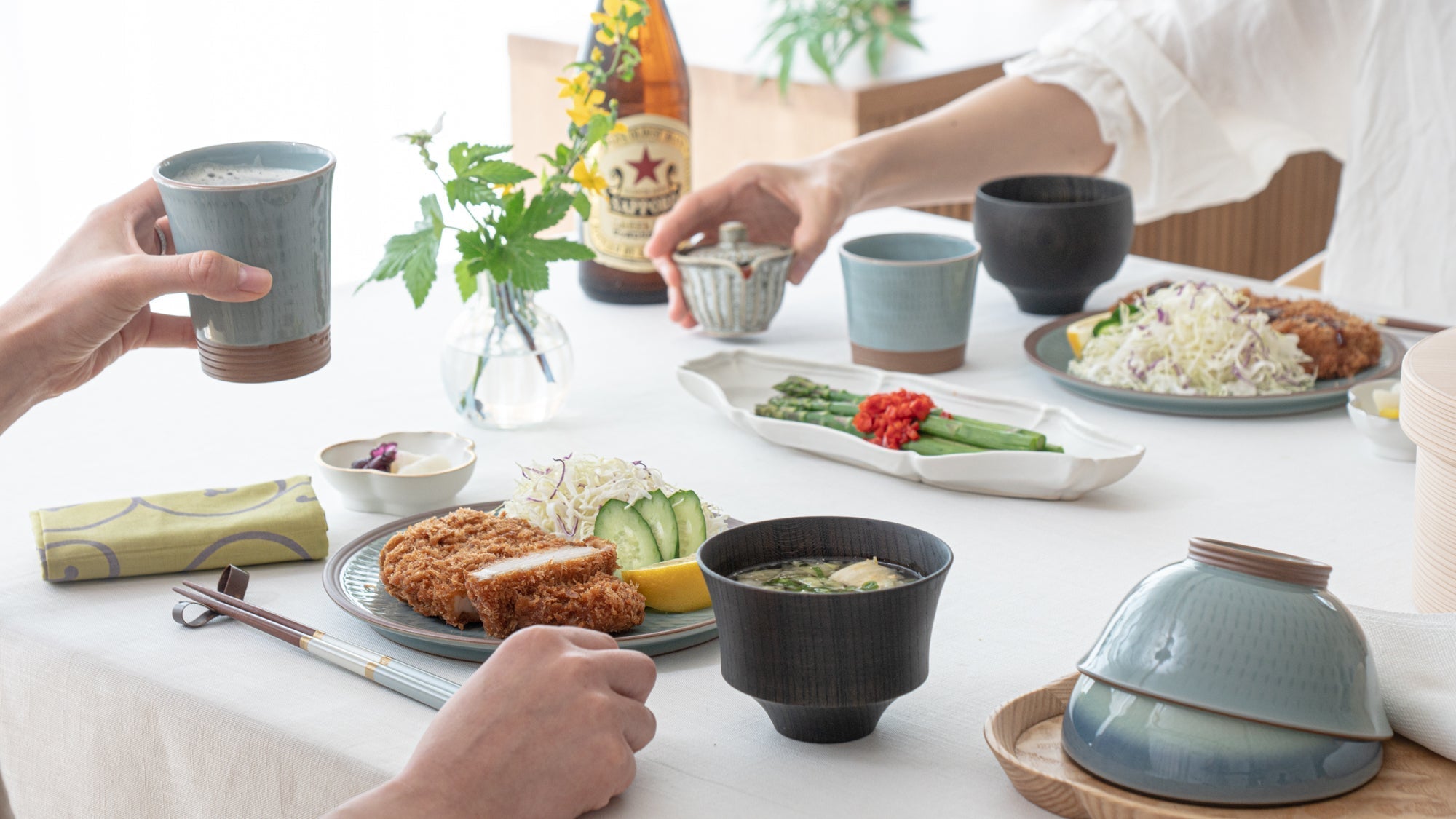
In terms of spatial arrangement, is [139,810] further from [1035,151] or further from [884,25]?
[884,25]

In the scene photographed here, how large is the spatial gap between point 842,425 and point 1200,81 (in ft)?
3.31

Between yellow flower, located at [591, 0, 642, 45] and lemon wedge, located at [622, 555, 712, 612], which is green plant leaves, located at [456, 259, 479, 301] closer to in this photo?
yellow flower, located at [591, 0, 642, 45]

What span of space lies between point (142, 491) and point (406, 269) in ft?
1.01

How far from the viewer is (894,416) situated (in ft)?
3.92

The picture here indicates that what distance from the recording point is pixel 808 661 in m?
0.71

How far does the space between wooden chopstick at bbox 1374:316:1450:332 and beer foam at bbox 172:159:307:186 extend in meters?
1.20

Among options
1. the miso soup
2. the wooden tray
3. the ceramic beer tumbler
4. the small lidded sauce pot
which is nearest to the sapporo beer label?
the small lidded sauce pot

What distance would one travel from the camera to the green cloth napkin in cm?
98

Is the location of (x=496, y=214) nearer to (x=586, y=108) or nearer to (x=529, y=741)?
(x=586, y=108)

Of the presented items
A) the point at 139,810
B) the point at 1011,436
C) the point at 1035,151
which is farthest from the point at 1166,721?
the point at 1035,151

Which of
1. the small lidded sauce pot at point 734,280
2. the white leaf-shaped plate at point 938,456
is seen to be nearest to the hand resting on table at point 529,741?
the white leaf-shaped plate at point 938,456

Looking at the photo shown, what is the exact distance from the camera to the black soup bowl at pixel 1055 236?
1557 mm

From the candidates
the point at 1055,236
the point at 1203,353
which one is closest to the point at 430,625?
the point at 1203,353

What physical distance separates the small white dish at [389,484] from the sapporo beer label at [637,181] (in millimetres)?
589
